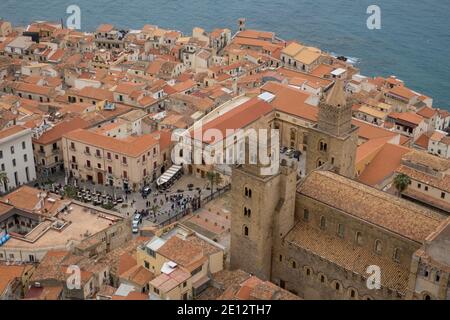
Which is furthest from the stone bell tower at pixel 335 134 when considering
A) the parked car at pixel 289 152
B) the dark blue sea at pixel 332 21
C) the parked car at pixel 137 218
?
the dark blue sea at pixel 332 21

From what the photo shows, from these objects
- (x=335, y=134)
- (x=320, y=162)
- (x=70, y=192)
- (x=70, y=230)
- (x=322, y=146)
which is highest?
(x=335, y=134)

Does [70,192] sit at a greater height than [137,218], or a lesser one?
greater

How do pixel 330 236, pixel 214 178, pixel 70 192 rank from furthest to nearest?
pixel 214 178 < pixel 70 192 < pixel 330 236

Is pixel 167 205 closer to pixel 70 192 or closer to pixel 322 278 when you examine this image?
pixel 70 192

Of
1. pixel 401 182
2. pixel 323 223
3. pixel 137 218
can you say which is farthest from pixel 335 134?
pixel 137 218

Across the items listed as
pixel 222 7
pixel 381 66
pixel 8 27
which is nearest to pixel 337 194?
pixel 381 66
